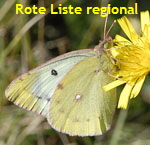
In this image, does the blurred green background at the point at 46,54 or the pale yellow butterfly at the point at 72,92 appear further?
the blurred green background at the point at 46,54

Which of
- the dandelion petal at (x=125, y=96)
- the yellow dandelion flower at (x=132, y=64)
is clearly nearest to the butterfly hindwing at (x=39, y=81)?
the yellow dandelion flower at (x=132, y=64)

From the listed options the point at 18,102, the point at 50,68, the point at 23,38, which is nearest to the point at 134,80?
the point at 50,68

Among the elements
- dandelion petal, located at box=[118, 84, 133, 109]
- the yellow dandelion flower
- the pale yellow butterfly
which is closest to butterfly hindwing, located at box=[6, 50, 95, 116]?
the pale yellow butterfly

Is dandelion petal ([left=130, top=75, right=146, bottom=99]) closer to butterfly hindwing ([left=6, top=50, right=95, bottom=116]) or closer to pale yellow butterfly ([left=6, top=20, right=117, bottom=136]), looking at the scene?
pale yellow butterfly ([left=6, top=20, right=117, bottom=136])

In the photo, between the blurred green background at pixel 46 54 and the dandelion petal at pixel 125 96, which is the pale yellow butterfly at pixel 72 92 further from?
the blurred green background at pixel 46 54

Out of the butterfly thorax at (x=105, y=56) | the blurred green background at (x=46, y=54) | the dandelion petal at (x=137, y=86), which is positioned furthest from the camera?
the blurred green background at (x=46, y=54)

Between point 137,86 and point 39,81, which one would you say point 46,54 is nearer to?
point 39,81
